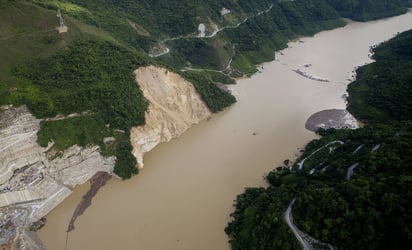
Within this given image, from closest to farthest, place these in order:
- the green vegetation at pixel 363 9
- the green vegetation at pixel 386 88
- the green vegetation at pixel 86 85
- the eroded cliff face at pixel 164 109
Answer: the green vegetation at pixel 86 85 → the eroded cliff face at pixel 164 109 → the green vegetation at pixel 386 88 → the green vegetation at pixel 363 9

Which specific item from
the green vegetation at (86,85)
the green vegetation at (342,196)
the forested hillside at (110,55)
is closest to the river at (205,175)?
the green vegetation at (342,196)

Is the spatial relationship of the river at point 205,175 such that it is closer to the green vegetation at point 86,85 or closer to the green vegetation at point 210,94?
the green vegetation at point 210,94

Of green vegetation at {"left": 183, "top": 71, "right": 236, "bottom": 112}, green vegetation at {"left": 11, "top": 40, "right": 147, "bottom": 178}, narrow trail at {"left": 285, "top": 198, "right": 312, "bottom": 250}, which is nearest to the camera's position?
narrow trail at {"left": 285, "top": 198, "right": 312, "bottom": 250}

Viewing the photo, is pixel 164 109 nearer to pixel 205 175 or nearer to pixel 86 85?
pixel 86 85

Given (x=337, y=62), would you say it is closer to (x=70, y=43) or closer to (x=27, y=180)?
(x=70, y=43)

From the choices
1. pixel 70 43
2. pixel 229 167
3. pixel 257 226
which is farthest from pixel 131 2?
pixel 257 226

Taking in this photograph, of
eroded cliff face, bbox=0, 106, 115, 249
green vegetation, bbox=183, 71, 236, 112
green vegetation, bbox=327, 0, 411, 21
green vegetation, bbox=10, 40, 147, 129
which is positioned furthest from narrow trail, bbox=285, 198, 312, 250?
green vegetation, bbox=327, 0, 411, 21

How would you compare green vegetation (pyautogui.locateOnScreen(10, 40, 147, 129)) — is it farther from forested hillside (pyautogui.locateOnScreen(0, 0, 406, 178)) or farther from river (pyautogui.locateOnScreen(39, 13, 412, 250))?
river (pyautogui.locateOnScreen(39, 13, 412, 250))
